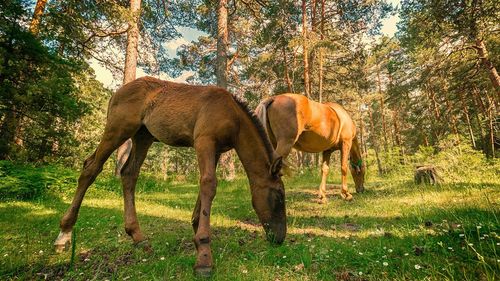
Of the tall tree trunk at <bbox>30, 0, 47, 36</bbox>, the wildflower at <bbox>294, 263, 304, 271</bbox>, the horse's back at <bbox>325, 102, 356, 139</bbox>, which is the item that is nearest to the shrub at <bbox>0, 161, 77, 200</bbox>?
the tall tree trunk at <bbox>30, 0, 47, 36</bbox>

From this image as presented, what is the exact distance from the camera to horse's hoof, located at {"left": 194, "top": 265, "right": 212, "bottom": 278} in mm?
2810

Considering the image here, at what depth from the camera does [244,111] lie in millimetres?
3990

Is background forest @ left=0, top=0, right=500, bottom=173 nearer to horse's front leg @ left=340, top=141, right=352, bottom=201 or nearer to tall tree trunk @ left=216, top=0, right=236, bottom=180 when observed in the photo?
tall tree trunk @ left=216, top=0, right=236, bottom=180

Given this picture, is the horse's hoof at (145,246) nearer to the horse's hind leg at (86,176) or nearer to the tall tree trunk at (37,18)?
the horse's hind leg at (86,176)

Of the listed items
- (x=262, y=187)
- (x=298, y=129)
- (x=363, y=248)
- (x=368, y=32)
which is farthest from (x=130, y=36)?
(x=368, y=32)

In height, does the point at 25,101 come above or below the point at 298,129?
above

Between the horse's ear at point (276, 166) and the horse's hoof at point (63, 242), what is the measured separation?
295cm

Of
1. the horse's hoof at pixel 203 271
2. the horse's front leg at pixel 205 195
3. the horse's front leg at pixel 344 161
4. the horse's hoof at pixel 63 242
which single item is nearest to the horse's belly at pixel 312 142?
the horse's front leg at pixel 344 161

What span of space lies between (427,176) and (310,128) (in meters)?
4.39

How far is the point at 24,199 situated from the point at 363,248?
849 cm

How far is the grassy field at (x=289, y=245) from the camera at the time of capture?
2.58m

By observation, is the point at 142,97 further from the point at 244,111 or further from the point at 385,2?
the point at 385,2

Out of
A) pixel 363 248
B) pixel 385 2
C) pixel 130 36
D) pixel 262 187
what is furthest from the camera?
pixel 385 2

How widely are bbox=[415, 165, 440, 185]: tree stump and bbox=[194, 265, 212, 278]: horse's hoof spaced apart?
8.37 meters
